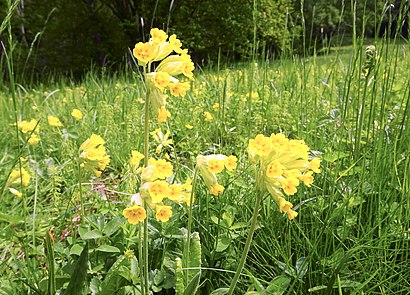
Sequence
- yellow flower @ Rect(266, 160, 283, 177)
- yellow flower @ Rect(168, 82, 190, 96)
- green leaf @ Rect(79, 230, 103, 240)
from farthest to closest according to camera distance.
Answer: green leaf @ Rect(79, 230, 103, 240), yellow flower @ Rect(168, 82, 190, 96), yellow flower @ Rect(266, 160, 283, 177)

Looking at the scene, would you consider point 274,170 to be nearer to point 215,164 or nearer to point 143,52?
point 215,164

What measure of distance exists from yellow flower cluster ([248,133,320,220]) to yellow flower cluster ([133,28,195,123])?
205 millimetres

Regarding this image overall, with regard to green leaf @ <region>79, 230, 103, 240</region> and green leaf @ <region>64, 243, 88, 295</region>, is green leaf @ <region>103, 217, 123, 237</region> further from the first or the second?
green leaf @ <region>64, 243, 88, 295</region>

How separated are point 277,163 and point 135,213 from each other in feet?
0.94

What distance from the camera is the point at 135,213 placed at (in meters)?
0.78

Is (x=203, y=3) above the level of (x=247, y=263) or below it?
→ above

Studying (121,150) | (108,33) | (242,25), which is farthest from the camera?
(108,33)

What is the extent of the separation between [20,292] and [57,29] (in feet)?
46.7

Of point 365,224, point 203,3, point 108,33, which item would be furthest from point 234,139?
point 108,33

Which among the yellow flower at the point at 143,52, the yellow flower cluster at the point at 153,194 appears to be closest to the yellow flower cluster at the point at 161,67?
the yellow flower at the point at 143,52

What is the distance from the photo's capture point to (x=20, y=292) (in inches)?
42.0

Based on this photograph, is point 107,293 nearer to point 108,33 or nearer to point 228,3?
point 228,3

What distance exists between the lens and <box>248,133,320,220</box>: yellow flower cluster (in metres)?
0.77

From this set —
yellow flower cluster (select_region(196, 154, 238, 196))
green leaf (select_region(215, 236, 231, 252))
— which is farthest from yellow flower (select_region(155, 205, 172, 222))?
green leaf (select_region(215, 236, 231, 252))
